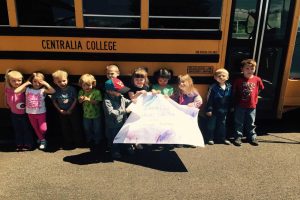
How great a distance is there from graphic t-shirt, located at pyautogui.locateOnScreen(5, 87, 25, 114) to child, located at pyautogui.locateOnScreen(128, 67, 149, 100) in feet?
4.27

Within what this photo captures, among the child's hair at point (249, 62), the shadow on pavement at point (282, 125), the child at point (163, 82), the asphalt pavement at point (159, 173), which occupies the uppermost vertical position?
the child's hair at point (249, 62)

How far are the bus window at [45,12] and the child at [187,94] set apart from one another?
1.48 meters

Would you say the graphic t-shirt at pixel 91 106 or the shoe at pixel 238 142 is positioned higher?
the graphic t-shirt at pixel 91 106

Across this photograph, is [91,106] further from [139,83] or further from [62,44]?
[62,44]

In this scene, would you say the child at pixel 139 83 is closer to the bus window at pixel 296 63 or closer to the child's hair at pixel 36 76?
the child's hair at pixel 36 76

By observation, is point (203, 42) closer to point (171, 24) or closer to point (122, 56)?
point (171, 24)

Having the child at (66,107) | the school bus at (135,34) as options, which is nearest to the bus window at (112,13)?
the school bus at (135,34)

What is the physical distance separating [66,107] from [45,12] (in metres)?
1.15

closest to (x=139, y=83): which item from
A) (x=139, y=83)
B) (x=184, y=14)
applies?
(x=139, y=83)

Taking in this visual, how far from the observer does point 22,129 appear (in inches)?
155

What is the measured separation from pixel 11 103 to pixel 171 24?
214 cm

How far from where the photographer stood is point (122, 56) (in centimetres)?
388

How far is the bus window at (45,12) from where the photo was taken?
145 inches

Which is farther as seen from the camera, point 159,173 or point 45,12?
point 45,12
